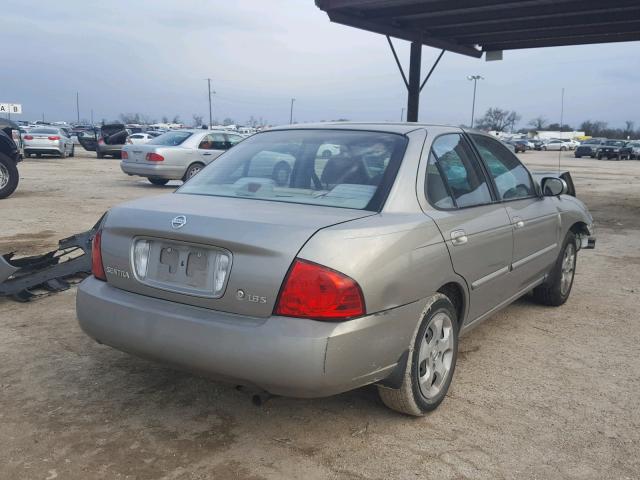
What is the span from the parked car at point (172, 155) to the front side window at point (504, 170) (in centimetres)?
1037

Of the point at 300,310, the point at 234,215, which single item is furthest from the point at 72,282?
the point at 300,310

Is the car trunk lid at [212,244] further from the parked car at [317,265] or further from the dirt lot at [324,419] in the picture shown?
the dirt lot at [324,419]

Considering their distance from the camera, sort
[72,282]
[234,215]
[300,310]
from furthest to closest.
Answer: [72,282]
[234,215]
[300,310]

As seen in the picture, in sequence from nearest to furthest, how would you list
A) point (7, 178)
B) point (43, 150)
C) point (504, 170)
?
point (504, 170), point (7, 178), point (43, 150)

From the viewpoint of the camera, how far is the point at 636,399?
3.47m

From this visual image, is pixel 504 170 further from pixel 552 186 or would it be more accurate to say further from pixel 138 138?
pixel 138 138

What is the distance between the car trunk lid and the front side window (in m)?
1.63

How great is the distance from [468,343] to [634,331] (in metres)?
1.46

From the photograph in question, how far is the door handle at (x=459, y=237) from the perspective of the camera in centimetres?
326

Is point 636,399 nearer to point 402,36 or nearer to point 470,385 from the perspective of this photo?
point 470,385

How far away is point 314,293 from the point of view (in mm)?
2494

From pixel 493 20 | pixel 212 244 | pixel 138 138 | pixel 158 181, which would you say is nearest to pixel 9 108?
pixel 138 138

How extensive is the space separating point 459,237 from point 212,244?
4.75 ft

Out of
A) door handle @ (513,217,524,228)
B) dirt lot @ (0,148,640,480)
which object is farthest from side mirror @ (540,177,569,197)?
dirt lot @ (0,148,640,480)
